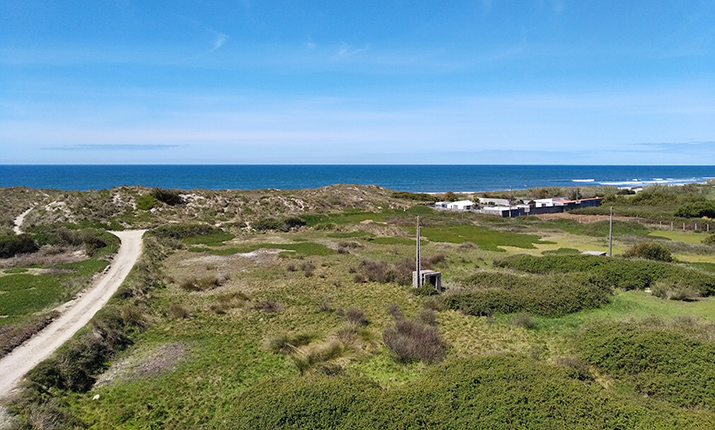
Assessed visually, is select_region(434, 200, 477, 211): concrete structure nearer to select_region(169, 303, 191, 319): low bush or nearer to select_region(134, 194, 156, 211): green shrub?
select_region(134, 194, 156, 211): green shrub

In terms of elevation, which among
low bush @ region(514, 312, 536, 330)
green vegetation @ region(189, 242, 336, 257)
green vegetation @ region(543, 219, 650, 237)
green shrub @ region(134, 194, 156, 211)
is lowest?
green vegetation @ region(189, 242, 336, 257)

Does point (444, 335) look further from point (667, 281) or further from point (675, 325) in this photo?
point (667, 281)

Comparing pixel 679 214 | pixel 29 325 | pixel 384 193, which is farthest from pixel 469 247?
pixel 384 193

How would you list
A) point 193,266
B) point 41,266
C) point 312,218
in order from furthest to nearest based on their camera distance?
point 312,218 < point 193,266 < point 41,266

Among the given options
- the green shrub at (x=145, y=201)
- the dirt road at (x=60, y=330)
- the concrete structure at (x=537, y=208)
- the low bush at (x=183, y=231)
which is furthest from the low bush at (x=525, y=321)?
the green shrub at (x=145, y=201)

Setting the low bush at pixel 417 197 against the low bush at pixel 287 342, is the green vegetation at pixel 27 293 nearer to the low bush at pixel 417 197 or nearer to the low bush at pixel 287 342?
the low bush at pixel 287 342

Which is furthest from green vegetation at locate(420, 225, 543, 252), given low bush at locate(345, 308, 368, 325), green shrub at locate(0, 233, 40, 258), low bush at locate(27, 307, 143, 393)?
green shrub at locate(0, 233, 40, 258)
